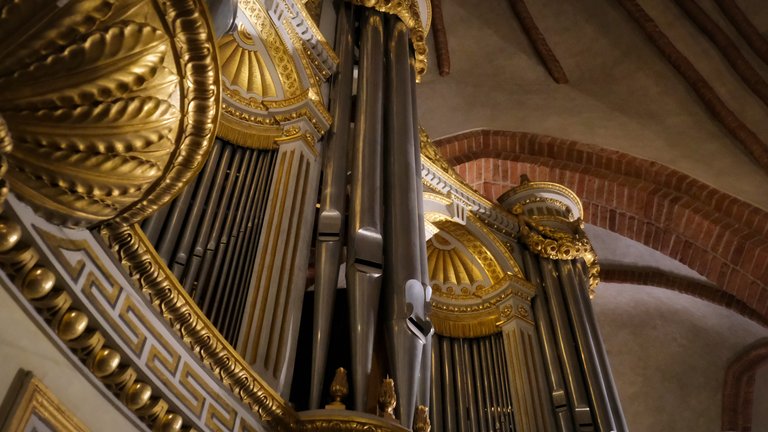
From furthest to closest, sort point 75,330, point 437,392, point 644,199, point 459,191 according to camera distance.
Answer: point 644,199, point 459,191, point 437,392, point 75,330

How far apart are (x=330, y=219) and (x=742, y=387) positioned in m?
7.48

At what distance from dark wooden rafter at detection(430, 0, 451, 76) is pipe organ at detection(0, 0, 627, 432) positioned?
377cm

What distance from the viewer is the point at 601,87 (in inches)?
361

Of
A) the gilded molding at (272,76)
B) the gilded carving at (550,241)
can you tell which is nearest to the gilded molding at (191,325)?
the gilded molding at (272,76)

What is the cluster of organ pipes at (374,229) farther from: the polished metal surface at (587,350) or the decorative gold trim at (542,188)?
the decorative gold trim at (542,188)

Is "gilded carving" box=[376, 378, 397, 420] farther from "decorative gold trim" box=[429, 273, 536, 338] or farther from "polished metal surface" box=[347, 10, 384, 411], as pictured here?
"decorative gold trim" box=[429, 273, 536, 338]

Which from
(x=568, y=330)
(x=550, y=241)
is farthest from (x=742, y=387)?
(x=568, y=330)

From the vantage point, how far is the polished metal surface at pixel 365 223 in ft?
9.00

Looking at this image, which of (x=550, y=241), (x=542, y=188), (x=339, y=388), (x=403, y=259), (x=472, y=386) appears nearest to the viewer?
(x=339, y=388)

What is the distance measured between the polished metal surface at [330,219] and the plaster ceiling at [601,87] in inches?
184

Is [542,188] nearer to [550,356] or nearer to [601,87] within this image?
[550,356]

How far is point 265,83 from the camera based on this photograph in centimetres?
393

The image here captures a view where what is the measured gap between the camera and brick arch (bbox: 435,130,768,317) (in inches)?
285

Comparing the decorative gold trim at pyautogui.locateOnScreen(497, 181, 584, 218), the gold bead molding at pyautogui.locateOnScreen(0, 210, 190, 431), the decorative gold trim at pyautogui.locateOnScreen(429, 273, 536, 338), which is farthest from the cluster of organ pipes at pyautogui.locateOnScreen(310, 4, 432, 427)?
the decorative gold trim at pyautogui.locateOnScreen(497, 181, 584, 218)
